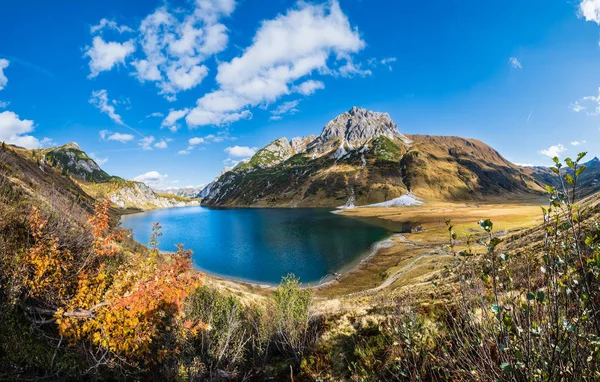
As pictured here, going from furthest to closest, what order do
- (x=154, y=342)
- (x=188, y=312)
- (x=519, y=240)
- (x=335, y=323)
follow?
(x=519, y=240), (x=188, y=312), (x=335, y=323), (x=154, y=342)

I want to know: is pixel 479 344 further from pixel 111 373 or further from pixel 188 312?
pixel 188 312

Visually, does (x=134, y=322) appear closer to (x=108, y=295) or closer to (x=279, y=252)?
(x=108, y=295)

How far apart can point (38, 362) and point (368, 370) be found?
453 inches

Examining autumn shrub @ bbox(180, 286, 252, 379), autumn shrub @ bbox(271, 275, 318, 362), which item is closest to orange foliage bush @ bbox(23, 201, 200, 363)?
autumn shrub @ bbox(180, 286, 252, 379)

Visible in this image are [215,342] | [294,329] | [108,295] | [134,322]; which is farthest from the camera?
[215,342]

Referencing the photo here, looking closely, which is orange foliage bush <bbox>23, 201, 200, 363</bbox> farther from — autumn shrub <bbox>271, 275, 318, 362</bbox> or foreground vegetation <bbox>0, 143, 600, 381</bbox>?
autumn shrub <bbox>271, 275, 318, 362</bbox>

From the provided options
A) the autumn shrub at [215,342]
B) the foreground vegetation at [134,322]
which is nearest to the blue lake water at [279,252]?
the autumn shrub at [215,342]

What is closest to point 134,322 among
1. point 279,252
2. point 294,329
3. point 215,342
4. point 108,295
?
point 108,295

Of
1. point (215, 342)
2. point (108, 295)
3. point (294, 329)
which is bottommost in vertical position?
point (215, 342)

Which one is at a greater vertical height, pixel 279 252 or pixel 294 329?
pixel 294 329

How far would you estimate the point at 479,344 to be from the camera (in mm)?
5668

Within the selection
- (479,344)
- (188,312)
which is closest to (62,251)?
(188,312)

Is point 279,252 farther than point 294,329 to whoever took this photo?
Yes

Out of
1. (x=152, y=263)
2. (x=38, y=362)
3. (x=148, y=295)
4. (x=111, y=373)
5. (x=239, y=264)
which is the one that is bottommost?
(x=239, y=264)
